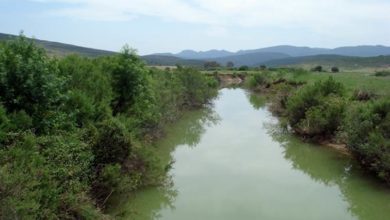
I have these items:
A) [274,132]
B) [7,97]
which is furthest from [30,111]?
[274,132]

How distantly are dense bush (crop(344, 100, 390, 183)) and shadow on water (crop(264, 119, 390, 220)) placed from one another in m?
0.61

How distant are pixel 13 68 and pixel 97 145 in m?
3.02

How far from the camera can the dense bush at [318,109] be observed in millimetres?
21891

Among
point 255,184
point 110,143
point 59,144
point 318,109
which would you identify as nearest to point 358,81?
point 318,109

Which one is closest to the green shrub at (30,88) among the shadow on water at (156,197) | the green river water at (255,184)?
the shadow on water at (156,197)

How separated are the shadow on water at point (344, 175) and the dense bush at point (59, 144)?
667 centimetres

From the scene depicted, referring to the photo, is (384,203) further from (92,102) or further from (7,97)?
(7,97)

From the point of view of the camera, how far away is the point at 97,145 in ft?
41.2

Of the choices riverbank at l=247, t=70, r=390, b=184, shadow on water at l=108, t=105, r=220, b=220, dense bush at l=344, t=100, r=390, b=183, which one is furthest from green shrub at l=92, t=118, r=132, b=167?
riverbank at l=247, t=70, r=390, b=184

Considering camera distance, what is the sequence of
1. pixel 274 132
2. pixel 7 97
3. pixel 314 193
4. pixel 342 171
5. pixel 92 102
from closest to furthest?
pixel 7 97 → pixel 92 102 → pixel 314 193 → pixel 342 171 → pixel 274 132

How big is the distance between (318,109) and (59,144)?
15.6 metres

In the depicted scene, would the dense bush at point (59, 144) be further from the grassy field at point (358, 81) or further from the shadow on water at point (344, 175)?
the grassy field at point (358, 81)

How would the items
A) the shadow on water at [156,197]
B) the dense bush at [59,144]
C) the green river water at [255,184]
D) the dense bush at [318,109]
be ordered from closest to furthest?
the dense bush at [59,144], the shadow on water at [156,197], the green river water at [255,184], the dense bush at [318,109]

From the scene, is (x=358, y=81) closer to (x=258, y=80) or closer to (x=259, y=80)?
(x=259, y=80)
